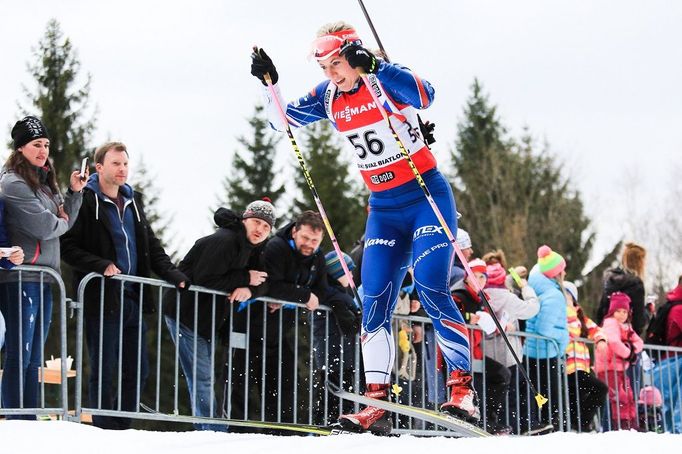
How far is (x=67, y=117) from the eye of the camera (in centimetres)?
3038

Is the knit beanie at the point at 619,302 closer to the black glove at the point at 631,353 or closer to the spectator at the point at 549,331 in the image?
the black glove at the point at 631,353

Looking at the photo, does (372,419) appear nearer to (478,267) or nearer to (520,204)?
(478,267)

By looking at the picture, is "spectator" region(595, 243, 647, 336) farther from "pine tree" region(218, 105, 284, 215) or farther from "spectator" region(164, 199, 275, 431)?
"pine tree" region(218, 105, 284, 215)

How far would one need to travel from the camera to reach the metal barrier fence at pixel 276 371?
6.85 meters

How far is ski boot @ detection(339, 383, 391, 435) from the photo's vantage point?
6.12 metres

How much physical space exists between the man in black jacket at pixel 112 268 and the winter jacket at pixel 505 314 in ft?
9.37

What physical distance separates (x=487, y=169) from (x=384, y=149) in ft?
100

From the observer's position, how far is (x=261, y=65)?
21.6ft

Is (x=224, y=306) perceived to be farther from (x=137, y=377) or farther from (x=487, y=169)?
(x=487, y=169)

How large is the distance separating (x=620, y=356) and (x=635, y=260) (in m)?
1.01

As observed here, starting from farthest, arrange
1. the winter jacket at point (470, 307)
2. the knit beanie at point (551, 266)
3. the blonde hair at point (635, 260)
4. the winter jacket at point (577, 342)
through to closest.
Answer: the blonde hair at point (635, 260) < the winter jacket at point (577, 342) < the knit beanie at point (551, 266) < the winter jacket at point (470, 307)

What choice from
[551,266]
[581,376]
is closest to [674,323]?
[581,376]

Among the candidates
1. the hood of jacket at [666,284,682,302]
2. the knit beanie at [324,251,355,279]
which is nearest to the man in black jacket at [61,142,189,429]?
the knit beanie at [324,251,355,279]

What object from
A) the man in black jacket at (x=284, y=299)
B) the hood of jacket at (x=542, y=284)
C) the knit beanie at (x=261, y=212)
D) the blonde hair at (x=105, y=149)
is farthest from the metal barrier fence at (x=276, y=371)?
the blonde hair at (x=105, y=149)
